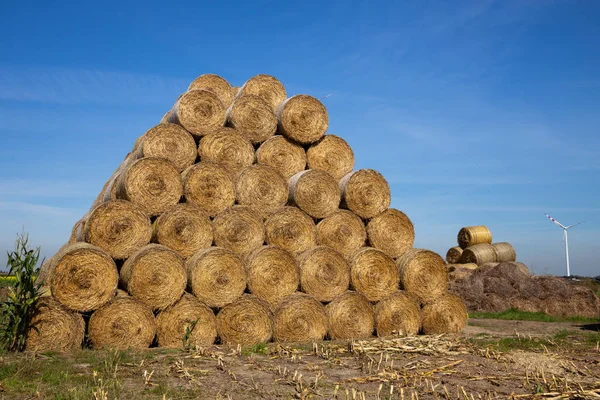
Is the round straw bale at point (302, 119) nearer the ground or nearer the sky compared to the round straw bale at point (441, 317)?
nearer the sky

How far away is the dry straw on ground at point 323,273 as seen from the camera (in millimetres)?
10430

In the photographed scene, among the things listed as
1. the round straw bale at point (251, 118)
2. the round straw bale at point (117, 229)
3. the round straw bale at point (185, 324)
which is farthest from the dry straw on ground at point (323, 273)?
the round straw bale at point (117, 229)

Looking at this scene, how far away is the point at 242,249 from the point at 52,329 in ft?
11.2

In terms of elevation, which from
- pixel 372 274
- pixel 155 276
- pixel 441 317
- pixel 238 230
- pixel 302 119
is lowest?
pixel 441 317

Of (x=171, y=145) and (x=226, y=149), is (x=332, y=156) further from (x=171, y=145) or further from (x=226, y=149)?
(x=171, y=145)

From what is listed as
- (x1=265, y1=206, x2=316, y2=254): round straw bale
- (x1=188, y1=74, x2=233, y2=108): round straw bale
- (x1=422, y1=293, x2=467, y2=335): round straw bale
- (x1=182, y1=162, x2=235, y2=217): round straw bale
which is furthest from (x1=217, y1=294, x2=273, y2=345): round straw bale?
(x1=188, y1=74, x2=233, y2=108): round straw bale

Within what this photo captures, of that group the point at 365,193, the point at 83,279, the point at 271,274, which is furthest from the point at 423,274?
the point at 83,279

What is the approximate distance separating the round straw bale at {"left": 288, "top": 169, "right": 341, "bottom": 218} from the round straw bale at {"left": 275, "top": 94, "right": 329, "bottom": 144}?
37.9 inches

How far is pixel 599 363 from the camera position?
8227 mm

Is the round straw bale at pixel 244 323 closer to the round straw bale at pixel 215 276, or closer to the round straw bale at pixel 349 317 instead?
the round straw bale at pixel 215 276

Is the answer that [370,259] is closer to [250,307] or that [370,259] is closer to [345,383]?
[250,307]

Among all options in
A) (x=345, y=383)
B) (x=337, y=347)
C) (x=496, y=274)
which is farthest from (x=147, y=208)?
(x=496, y=274)

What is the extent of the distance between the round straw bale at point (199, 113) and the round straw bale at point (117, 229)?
226 cm

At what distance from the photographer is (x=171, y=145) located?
1077cm
